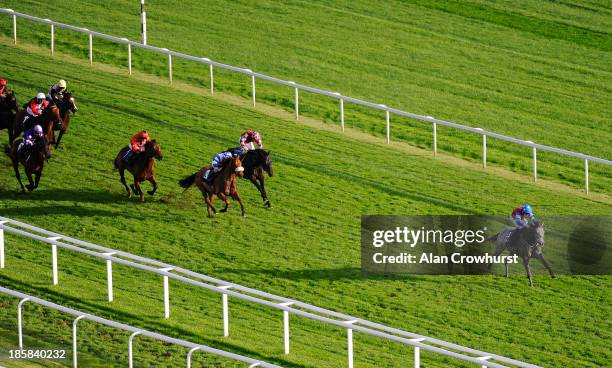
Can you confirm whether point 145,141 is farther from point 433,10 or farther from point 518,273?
point 433,10

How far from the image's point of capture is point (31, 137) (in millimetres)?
22062

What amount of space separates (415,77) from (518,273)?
10.9 meters

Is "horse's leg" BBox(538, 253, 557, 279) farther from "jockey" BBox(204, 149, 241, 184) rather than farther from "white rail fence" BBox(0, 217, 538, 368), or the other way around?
"jockey" BBox(204, 149, 241, 184)

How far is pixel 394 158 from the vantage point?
84.3ft

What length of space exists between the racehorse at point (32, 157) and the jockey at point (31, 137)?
5cm

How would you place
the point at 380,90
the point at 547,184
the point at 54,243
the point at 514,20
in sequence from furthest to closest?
1. the point at 514,20
2. the point at 380,90
3. the point at 547,184
4. the point at 54,243

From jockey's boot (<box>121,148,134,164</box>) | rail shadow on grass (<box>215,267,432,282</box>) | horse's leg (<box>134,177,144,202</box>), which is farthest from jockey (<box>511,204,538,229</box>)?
jockey's boot (<box>121,148,134,164</box>)

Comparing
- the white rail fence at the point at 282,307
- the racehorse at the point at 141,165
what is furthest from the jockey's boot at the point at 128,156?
the white rail fence at the point at 282,307

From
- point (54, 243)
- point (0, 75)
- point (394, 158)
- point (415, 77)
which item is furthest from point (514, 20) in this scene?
point (54, 243)

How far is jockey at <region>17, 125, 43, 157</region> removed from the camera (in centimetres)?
2198

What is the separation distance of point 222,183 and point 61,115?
3631mm

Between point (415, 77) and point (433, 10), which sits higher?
point (433, 10)

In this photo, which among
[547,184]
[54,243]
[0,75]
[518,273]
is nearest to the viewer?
[54,243]

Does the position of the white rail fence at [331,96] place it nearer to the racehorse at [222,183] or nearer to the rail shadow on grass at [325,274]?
the racehorse at [222,183]
